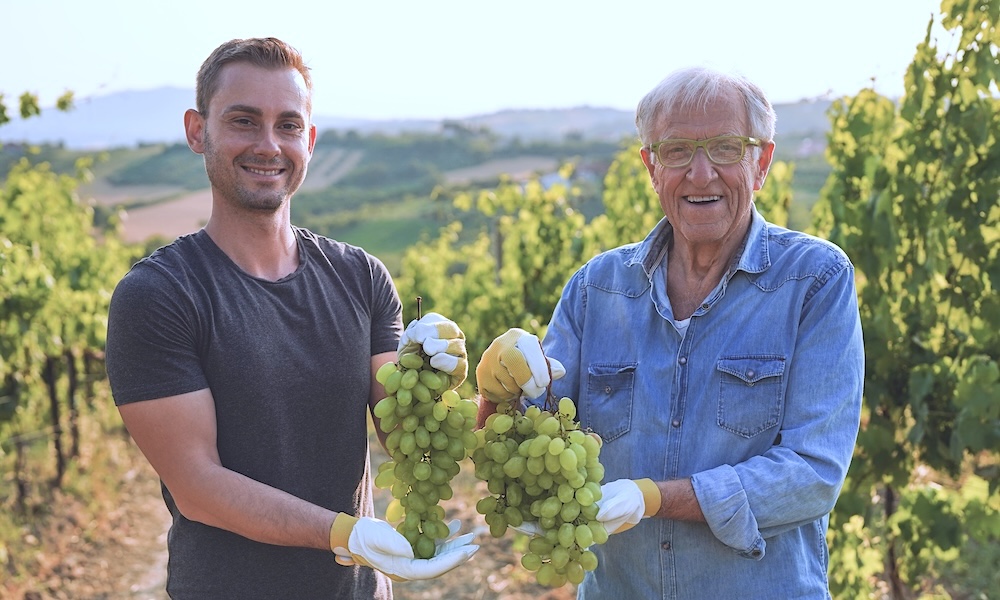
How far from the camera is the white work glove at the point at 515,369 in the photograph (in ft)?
7.12

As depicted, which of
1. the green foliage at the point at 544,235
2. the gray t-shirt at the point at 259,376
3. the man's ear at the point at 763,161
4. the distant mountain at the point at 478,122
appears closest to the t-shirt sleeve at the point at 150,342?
the gray t-shirt at the point at 259,376

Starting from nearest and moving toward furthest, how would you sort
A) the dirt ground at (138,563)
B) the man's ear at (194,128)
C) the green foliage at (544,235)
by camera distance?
1. the man's ear at (194,128)
2. the dirt ground at (138,563)
3. the green foliage at (544,235)

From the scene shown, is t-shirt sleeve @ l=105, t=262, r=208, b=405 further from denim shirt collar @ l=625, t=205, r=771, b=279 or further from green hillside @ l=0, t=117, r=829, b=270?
green hillside @ l=0, t=117, r=829, b=270

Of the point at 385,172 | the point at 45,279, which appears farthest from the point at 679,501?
the point at 385,172

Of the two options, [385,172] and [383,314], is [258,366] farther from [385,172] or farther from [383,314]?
[385,172]

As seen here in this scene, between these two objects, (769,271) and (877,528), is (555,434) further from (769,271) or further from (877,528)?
(877,528)

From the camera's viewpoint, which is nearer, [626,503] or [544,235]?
[626,503]

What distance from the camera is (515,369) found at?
217 cm

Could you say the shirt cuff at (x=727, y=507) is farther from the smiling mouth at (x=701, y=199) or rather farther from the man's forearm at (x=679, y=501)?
the smiling mouth at (x=701, y=199)

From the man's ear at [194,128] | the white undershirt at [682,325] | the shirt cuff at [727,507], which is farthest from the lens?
the man's ear at [194,128]

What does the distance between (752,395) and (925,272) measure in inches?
77.9

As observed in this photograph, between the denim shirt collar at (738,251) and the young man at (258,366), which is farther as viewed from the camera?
the denim shirt collar at (738,251)

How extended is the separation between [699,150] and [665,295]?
419 millimetres

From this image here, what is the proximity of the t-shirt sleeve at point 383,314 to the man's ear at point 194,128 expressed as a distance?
1.96 ft
